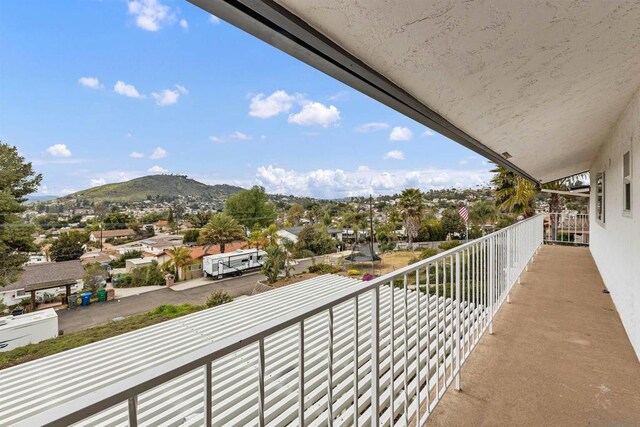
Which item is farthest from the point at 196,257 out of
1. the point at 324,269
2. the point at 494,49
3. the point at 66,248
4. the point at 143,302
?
the point at 494,49

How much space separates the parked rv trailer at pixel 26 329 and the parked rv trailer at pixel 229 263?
1284 cm

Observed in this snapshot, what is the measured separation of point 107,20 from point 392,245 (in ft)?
139

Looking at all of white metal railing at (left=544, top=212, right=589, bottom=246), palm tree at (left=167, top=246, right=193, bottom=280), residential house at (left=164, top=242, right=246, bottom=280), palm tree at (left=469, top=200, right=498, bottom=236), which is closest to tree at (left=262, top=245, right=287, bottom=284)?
palm tree at (left=167, top=246, right=193, bottom=280)

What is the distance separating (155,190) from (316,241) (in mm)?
18096

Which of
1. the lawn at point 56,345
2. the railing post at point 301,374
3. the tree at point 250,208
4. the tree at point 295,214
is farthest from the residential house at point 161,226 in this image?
the railing post at point 301,374

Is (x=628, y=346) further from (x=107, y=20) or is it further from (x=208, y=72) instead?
(x=208, y=72)

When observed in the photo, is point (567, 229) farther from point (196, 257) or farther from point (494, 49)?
point (196, 257)

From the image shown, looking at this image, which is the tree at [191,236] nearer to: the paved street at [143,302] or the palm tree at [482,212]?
the paved street at [143,302]

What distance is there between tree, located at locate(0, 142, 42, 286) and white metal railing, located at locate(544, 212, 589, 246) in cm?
2451

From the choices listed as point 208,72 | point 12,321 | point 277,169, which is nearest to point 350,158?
point 277,169

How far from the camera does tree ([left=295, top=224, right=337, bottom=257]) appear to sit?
35.0 m

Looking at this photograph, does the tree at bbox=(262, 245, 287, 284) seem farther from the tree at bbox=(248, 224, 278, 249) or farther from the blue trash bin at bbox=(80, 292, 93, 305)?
the blue trash bin at bbox=(80, 292, 93, 305)

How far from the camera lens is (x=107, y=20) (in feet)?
124

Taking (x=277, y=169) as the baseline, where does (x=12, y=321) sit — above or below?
below
